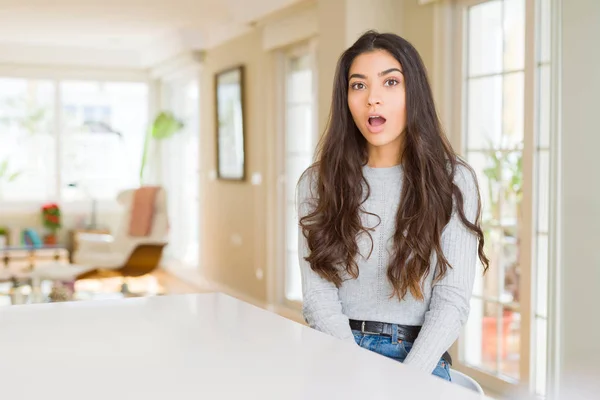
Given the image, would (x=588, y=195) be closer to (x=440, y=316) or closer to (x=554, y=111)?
(x=554, y=111)

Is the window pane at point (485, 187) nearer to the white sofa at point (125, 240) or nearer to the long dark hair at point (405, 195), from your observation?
the long dark hair at point (405, 195)

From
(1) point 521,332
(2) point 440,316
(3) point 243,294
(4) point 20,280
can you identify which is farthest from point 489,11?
(4) point 20,280

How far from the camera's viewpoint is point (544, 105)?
350 centimetres

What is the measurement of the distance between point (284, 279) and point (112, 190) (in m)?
3.97

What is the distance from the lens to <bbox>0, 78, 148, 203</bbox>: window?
29.5 feet

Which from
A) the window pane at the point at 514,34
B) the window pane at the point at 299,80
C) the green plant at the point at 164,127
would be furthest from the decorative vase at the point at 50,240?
the window pane at the point at 514,34

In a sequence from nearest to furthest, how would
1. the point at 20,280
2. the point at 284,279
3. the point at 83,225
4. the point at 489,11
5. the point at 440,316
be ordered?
the point at 440,316, the point at 489,11, the point at 284,279, the point at 20,280, the point at 83,225

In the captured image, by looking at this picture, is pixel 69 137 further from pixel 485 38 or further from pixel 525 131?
pixel 525 131

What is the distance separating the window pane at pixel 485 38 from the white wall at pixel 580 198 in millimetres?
629

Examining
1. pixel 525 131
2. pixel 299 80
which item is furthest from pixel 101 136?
pixel 525 131

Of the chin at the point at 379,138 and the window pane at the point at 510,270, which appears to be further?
the window pane at the point at 510,270

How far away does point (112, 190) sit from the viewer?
31.2 feet

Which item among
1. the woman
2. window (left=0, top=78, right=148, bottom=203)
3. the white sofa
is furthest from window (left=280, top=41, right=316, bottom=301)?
the woman

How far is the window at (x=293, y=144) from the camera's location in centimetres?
589
